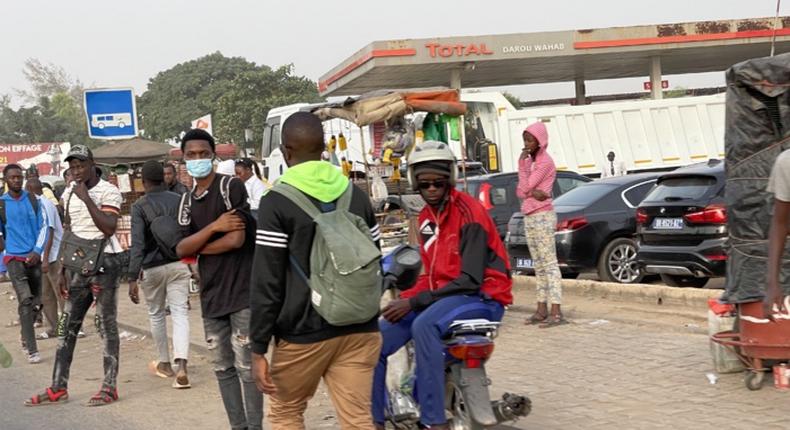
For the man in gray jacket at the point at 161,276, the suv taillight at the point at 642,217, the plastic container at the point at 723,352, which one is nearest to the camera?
the plastic container at the point at 723,352

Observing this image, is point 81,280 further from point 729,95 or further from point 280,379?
point 729,95

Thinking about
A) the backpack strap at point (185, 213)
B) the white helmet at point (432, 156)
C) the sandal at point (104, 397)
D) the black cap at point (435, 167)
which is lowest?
the sandal at point (104, 397)

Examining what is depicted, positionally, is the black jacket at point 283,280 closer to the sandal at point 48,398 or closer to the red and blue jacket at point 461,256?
the red and blue jacket at point 461,256

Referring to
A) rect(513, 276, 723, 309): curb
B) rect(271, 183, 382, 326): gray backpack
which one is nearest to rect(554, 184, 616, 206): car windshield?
rect(513, 276, 723, 309): curb

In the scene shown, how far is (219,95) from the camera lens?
79.9 m

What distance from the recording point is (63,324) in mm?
8719

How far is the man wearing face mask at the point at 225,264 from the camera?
20.8ft

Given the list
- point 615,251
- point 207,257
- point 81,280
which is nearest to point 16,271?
point 81,280

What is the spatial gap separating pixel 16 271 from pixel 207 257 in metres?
6.31

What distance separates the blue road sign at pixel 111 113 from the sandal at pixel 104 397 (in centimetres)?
859

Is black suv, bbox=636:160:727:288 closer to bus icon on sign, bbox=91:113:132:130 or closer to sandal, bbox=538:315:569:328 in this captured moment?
sandal, bbox=538:315:569:328

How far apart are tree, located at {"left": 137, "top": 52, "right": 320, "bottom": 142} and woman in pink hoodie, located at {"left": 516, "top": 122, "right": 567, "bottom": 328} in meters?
49.3

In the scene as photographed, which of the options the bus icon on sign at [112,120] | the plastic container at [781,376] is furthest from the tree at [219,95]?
the plastic container at [781,376]

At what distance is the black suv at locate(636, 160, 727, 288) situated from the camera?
1111 cm
